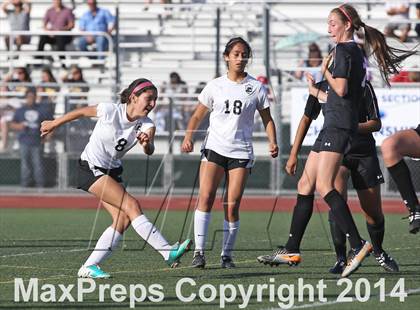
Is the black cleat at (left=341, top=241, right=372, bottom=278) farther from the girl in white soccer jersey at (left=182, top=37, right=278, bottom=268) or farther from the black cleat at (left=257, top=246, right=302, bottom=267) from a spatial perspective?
the girl in white soccer jersey at (left=182, top=37, right=278, bottom=268)

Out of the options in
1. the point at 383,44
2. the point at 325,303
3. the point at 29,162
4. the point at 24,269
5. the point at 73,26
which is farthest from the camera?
the point at 73,26

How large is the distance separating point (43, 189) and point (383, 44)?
13907 millimetres

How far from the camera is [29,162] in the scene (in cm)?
2264

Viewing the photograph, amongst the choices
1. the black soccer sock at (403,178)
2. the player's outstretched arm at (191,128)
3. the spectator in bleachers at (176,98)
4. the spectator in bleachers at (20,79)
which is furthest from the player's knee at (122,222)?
the spectator in bleachers at (20,79)

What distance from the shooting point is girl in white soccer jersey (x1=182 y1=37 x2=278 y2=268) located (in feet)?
35.4

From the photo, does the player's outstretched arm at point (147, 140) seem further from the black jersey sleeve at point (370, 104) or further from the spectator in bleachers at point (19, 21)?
the spectator in bleachers at point (19, 21)

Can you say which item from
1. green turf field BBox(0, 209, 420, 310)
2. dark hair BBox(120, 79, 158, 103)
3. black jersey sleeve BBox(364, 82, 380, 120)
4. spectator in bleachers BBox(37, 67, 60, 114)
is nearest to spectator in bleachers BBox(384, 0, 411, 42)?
spectator in bleachers BBox(37, 67, 60, 114)

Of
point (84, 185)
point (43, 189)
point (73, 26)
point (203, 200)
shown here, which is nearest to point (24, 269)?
point (84, 185)

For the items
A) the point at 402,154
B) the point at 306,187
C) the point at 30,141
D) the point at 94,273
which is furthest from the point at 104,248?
the point at 30,141

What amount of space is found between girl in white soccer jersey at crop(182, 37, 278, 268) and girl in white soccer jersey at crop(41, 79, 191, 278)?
3.11ft

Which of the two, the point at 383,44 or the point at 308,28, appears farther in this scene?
the point at 308,28

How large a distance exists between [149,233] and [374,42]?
2513mm

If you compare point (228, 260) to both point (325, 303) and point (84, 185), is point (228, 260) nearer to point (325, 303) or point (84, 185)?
point (84, 185)

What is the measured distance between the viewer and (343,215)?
30.9 ft
